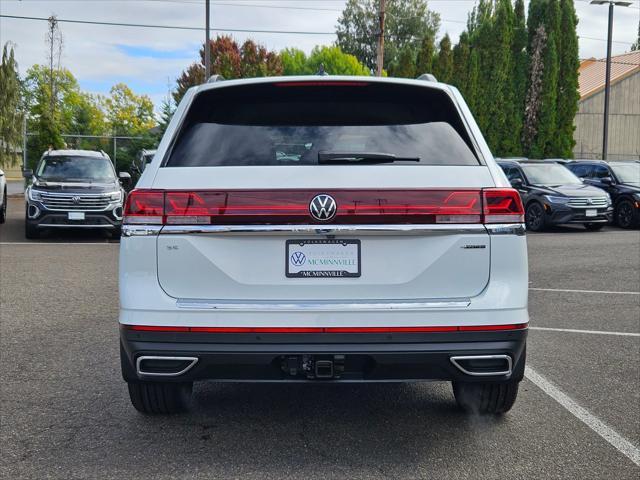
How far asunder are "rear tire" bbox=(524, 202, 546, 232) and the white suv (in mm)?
15688

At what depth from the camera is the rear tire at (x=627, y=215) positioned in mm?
20047

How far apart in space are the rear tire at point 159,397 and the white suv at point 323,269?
2.08 ft

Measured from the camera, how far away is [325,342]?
3.68 metres

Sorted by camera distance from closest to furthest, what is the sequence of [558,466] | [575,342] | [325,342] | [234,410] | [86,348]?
[325,342], [558,466], [234,410], [86,348], [575,342]

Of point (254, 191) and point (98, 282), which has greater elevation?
point (254, 191)

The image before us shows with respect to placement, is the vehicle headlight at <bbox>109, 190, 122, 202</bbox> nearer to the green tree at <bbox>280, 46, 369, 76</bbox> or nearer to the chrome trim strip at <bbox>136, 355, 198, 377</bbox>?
the chrome trim strip at <bbox>136, 355, 198, 377</bbox>

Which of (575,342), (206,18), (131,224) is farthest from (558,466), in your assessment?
(206,18)

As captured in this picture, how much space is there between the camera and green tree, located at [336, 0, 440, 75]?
81938 mm

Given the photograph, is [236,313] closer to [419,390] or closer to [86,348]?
[419,390]

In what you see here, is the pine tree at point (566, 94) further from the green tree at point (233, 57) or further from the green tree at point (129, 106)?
the green tree at point (129, 106)

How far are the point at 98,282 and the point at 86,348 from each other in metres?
Result: 3.76

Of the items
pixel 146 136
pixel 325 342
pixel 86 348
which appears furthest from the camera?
pixel 146 136

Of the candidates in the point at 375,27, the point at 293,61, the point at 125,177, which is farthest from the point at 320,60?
the point at 125,177

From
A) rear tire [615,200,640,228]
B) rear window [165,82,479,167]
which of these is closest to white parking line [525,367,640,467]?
rear window [165,82,479,167]
